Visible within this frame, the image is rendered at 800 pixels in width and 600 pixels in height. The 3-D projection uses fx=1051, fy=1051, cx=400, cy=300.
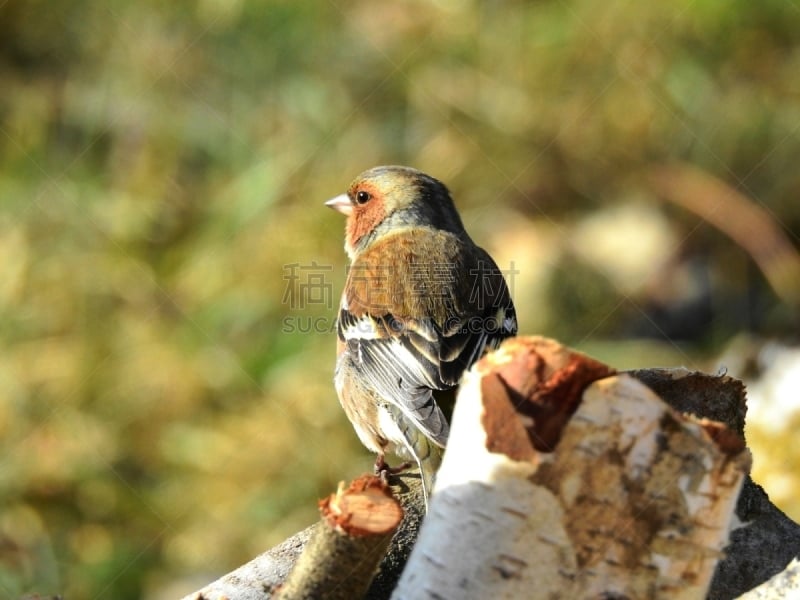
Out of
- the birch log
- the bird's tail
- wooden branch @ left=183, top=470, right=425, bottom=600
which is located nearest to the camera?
the birch log

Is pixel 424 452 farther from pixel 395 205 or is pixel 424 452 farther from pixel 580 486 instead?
pixel 580 486

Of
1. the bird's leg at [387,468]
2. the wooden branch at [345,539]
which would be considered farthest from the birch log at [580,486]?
the bird's leg at [387,468]

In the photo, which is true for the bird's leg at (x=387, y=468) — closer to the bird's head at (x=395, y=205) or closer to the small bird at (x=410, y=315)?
the small bird at (x=410, y=315)

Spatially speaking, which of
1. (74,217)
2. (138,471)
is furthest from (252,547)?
(74,217)

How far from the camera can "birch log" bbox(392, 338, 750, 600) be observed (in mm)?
1612

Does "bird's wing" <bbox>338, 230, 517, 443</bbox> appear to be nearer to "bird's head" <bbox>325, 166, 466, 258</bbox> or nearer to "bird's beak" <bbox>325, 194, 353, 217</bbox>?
"bird's head" <bbox>325, 166, 466, 258</bbox>

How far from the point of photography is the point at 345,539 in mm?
1871

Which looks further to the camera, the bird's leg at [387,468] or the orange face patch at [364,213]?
the orange face patch at [364,213]

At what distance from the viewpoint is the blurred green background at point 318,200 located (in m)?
4.71

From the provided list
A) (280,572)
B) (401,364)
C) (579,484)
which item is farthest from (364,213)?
(579,484)

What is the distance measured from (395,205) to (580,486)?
7.44 ft

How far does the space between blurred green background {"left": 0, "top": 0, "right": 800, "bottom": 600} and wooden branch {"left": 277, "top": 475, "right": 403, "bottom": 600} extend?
263cm

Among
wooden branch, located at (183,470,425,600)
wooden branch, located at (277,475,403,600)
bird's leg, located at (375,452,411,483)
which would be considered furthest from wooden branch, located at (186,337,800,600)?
bird's leg, located at (375,452,411,483)

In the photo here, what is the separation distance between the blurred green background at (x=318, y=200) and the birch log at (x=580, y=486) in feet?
9.61
